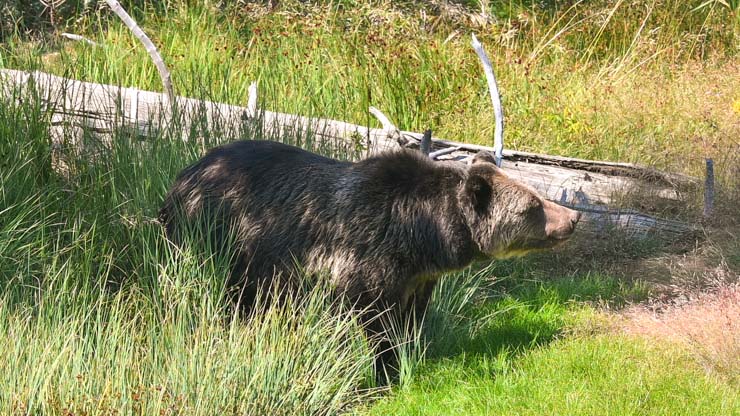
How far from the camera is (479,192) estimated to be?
664 centimetres

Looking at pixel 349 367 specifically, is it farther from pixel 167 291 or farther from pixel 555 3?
pixel 555 3

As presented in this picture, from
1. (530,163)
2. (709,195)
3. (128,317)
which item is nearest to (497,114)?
(530,163)

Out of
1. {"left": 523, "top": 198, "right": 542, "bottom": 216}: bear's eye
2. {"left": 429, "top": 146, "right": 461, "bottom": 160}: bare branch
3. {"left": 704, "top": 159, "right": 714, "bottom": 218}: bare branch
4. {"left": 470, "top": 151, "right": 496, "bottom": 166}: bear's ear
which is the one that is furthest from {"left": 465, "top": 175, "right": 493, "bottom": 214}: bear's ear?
{"left": 704, "top": 159, "right": 714, "bottom": 218}: bare branch

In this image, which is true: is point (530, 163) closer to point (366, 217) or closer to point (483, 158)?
point (483, 158)

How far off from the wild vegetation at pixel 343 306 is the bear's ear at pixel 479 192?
97 centimetres

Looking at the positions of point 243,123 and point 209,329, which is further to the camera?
point 243,123

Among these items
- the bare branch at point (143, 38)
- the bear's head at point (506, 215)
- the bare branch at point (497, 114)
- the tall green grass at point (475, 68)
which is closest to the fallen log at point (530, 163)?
the bare branch at point (143, 38)

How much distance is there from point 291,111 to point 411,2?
706cm

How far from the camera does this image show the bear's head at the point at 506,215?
262 inches

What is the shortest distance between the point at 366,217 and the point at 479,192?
0.79 metres

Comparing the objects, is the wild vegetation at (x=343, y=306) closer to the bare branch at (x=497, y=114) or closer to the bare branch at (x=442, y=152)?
the bare branch at (x=497, y=114)

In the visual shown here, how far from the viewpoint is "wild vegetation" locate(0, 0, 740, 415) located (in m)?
5.61

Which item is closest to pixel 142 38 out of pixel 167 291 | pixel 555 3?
pixel 167 291

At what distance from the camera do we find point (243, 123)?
Result: 8773mm
